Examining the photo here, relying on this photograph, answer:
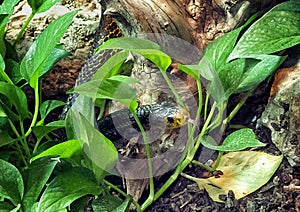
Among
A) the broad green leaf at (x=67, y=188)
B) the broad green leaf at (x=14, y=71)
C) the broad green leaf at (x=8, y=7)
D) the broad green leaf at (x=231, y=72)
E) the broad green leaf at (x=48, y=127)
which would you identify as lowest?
the broad green leaf at (x=67, y=188)

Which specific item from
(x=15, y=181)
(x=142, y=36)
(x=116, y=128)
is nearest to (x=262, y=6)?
(x=142, y=36)

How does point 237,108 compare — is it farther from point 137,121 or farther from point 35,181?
point 35,181

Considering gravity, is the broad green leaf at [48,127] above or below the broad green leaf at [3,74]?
below

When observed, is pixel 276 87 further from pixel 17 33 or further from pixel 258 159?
pixel 17 33

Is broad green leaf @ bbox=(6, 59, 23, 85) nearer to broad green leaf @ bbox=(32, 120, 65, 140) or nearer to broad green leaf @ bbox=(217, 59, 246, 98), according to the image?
broad green leaf @ bbox=(32, 120, 65, 140)

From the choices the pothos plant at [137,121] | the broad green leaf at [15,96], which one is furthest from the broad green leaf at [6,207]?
the broad green leaf at [15,96]

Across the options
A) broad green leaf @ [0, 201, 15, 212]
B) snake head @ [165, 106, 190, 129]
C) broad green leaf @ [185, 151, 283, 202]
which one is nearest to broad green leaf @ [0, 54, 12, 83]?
broad green leaf @ [0, 201, 15, 212]

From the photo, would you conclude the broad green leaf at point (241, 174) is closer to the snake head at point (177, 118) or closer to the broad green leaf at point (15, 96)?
the snake head at point (177, 118)
